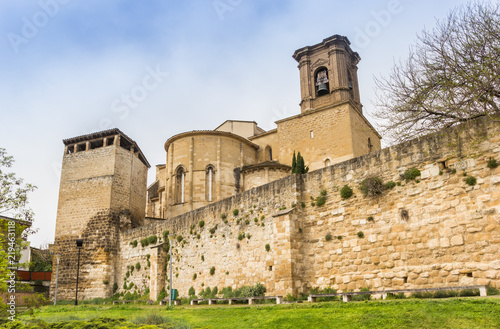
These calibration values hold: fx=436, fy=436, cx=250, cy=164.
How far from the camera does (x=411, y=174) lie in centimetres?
1309

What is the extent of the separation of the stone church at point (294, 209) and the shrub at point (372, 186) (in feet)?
0.86

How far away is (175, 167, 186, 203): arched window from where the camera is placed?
37938 mm

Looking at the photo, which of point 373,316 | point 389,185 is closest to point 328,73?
point 389,185

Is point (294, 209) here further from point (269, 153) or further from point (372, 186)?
→ point (269, 153)

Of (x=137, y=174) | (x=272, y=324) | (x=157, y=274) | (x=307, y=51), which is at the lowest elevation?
(x=272, y=324)

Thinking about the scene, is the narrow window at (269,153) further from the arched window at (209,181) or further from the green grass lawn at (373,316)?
the green grass lawn at (373,316)

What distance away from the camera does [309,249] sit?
15.8 m

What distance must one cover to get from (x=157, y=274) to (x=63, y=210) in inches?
515

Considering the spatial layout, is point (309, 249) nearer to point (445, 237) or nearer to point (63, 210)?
point (445, 237)

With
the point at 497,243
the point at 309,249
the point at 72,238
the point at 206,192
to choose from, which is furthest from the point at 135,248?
the point at 497,243

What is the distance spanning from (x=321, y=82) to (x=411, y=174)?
25213 millimetres

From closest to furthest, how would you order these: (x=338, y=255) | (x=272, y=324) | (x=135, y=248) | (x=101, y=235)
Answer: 1. (x=272, y=324)
2. (x=338, y=255)
3. (x=135, y=248)
4. (x=101, y=235)

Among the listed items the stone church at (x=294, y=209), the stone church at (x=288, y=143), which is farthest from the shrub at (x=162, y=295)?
the stone church at (x=288, y=143)

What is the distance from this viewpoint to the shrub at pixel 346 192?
48.9 feet
